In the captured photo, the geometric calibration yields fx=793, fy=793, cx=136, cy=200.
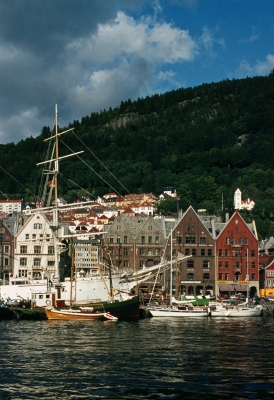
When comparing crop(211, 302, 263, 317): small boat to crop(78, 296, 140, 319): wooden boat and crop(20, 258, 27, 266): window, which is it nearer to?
crop(78, 296, 140, 319): wooden boat

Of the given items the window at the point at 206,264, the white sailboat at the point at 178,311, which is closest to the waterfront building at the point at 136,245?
the window at the point at 206,264

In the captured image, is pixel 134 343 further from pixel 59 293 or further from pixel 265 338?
pixel 59 293

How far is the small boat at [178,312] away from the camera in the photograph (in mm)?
100750

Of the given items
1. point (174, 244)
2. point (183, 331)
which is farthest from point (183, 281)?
point (183, 331)

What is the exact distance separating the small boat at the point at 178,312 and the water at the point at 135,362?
17392mm

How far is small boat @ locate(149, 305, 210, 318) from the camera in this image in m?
101

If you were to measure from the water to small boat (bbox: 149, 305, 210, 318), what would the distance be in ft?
57.1

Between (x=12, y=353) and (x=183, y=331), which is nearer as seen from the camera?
(x=12, y=353)

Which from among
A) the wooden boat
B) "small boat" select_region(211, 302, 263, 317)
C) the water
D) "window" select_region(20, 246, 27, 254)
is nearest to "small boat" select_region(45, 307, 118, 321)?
the wooden boat

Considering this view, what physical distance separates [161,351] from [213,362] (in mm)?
7173

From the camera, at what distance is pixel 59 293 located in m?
102

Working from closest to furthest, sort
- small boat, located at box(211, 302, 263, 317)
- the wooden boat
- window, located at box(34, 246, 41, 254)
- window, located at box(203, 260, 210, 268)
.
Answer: the wooden boat, small boat, located at box(211, 302, 263, 317), window, located at box(34, 246, 41, 254), window, located at box(203, 260, 210, 268)

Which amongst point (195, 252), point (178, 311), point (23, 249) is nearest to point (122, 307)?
point (178, 311)

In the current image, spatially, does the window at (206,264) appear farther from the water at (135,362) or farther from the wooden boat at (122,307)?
the water at (135,362)
